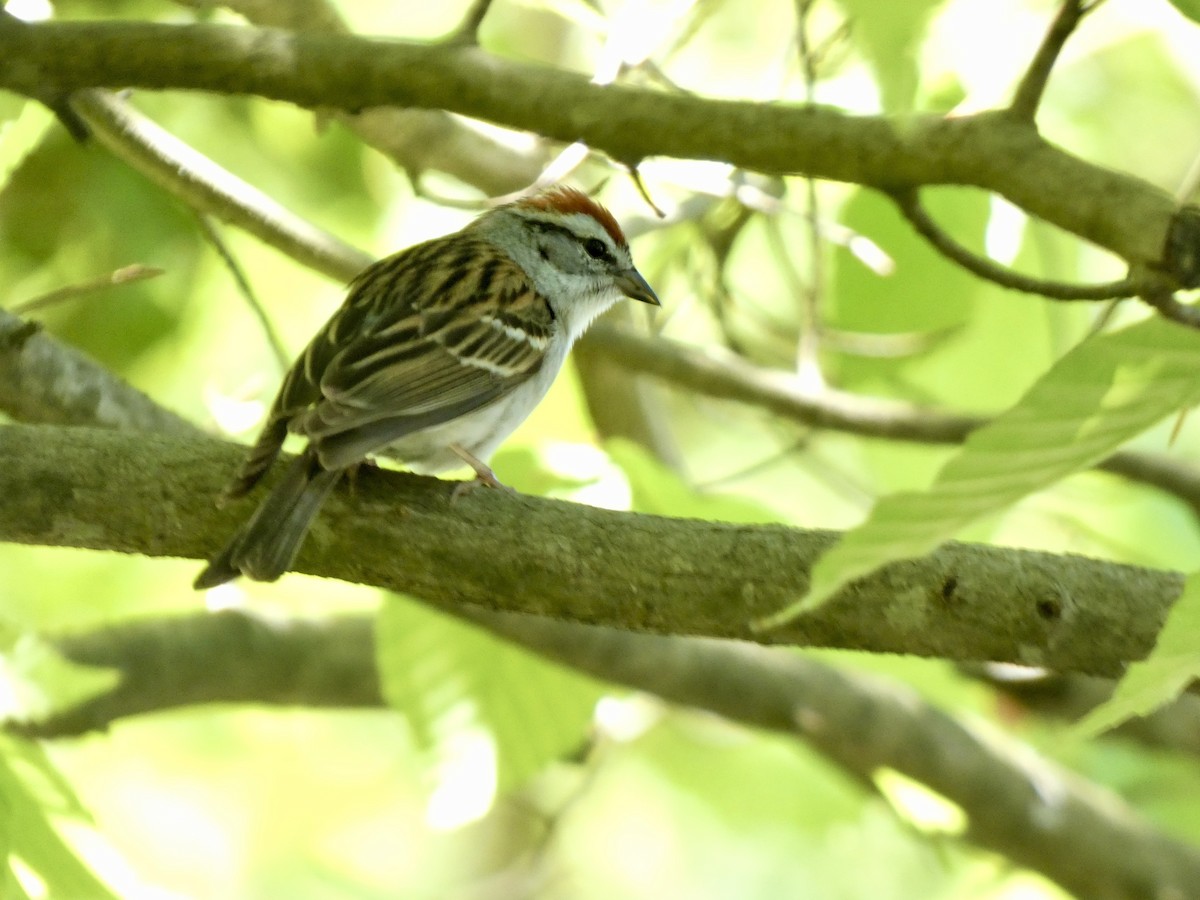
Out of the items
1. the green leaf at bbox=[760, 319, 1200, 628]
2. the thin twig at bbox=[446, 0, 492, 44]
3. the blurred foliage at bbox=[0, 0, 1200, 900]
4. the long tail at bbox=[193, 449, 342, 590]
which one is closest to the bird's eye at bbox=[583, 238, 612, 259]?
the blurred foliage at bbox=[0, 0, 1200, 900]

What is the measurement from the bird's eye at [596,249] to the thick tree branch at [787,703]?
1079mm

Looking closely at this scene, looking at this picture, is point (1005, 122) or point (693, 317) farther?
point (693, 317)

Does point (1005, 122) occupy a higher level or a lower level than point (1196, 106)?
higher

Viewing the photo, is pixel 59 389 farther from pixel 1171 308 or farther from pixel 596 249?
pixel 1171 308

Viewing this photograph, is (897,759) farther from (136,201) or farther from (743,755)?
(136,201)

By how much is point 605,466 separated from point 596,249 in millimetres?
1009

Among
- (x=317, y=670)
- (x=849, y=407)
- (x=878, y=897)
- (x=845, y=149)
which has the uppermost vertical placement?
(x=845, y=149)

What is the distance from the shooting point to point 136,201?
4207mm

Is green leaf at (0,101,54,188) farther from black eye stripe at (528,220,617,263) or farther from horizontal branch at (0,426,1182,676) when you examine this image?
black eye stripe at (528,220,617,263)

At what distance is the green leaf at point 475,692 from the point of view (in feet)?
10.4

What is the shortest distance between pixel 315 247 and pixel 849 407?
153 cm

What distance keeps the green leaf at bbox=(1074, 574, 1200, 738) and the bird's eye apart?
111 inches

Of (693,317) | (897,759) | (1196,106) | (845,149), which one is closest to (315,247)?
(845,149)

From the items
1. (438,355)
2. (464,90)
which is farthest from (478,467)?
(464,90)
